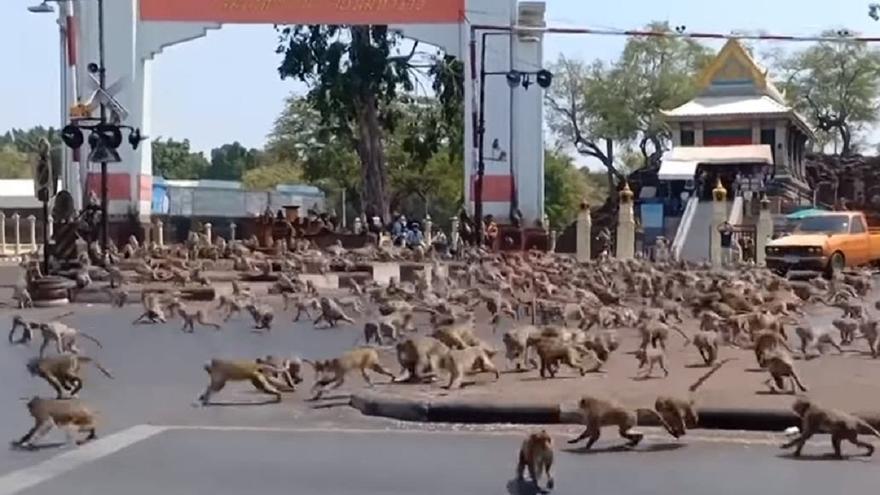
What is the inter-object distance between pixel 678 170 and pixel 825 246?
23044 mm

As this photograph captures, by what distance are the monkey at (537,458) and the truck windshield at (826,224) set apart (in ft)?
100.0

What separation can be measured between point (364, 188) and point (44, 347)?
137 feet

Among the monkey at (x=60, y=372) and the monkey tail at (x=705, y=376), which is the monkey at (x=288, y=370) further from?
the monkey tail at (x=705, y=376)

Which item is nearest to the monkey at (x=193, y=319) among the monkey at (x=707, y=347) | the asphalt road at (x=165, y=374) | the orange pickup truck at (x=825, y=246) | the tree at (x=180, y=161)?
the asphalt road at (x=165, y=374)

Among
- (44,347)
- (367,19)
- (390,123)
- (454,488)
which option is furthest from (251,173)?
(454,488)

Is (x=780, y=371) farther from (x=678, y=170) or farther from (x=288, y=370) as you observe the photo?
(x=678, y=170)

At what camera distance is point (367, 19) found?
157ft

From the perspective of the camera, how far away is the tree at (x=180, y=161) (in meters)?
133

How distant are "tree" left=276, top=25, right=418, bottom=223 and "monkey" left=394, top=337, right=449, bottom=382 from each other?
139ft

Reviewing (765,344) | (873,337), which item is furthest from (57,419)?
(873,337)

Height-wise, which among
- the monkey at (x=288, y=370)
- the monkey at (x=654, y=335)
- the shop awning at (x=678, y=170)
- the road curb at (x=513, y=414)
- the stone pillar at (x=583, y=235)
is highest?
the shop awning at (x=678, y=170)

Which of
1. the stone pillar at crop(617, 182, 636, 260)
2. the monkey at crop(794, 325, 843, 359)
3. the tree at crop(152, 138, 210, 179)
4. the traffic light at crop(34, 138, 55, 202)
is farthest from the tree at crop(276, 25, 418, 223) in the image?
the tree at crop(152, 138, 210, 179)

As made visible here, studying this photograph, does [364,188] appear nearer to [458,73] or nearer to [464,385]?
[458,73]

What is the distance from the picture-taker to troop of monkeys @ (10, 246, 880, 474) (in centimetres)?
1064
